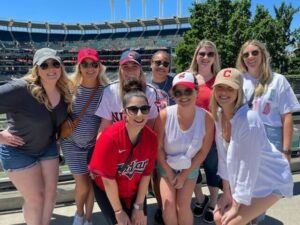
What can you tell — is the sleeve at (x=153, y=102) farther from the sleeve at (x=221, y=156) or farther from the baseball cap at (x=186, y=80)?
the sleeve at (x=221, y=156)

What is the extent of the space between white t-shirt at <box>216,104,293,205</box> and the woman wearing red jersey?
29.3 inches

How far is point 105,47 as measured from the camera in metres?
89.6

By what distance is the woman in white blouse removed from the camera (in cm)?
289

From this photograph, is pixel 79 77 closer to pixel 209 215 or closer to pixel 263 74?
pixel 263 74

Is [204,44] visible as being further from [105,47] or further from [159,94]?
[105,47]

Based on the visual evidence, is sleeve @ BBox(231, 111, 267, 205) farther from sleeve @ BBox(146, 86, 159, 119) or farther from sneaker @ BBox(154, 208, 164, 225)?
sneaker @ BBox(154, 208, 164, 225)

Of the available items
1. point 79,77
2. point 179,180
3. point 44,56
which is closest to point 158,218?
point 179,180

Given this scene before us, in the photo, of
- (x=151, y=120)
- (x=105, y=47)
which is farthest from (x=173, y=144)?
(x=105, y=47)

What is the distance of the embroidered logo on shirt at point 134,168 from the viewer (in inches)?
129

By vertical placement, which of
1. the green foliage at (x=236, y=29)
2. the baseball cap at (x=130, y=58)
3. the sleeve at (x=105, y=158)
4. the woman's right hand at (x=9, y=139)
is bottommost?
the sleeve at (x=105, y=158)

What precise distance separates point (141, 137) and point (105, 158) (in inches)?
14.5

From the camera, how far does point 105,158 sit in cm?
316

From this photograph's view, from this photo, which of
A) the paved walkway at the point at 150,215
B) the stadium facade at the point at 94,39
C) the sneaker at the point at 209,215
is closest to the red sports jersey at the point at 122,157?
the paved walkway at the point at 150,215

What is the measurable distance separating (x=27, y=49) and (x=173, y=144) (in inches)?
3261
